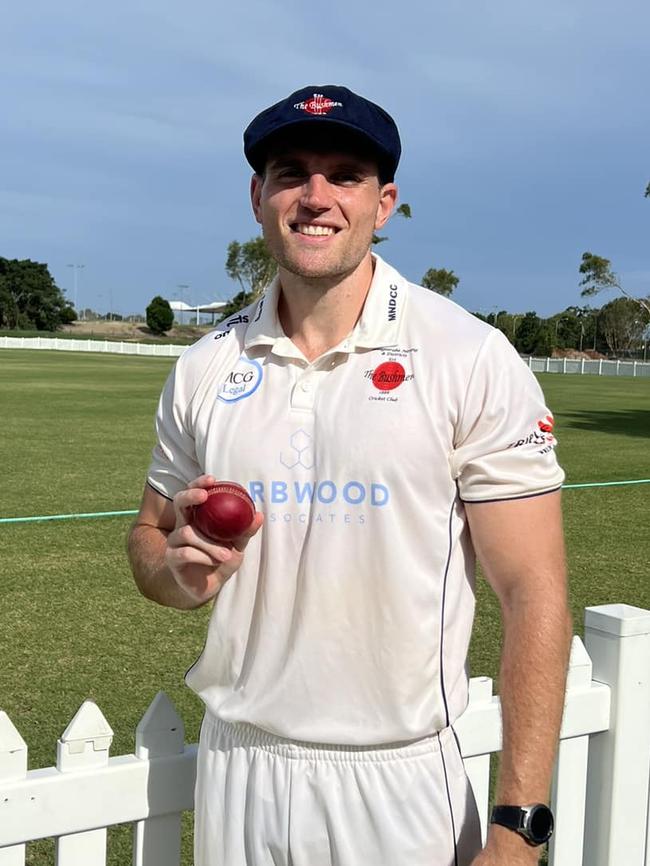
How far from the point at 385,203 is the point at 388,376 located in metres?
0.53

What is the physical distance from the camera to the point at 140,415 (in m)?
21.8

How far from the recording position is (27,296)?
115 meters

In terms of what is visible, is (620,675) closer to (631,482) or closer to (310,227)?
(310,227)

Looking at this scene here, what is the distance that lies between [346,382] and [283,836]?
3.17 feet

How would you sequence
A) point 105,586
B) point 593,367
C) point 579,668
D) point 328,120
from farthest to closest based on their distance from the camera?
point 593,367
point 105,586
point 579,668
point 328,120

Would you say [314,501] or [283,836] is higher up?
[314,501]

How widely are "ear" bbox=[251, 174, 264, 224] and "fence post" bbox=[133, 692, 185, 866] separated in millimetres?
1147

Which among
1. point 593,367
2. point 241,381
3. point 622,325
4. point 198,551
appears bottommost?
point 198,551

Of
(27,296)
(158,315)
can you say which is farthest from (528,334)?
(27,296)

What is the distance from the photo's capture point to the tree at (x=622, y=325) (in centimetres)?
10512

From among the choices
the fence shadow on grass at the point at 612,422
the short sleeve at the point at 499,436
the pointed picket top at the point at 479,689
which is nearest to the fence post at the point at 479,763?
the pointed picket top at the point at 479,689

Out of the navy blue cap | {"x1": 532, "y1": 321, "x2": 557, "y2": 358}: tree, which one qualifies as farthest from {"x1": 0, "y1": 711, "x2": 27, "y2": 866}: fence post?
{"x1": 532, "y1": 321, "x2": 557, "y2": 358}: tree

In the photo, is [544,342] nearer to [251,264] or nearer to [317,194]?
[251,264]

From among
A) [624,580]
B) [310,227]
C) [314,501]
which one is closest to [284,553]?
[314,501]
